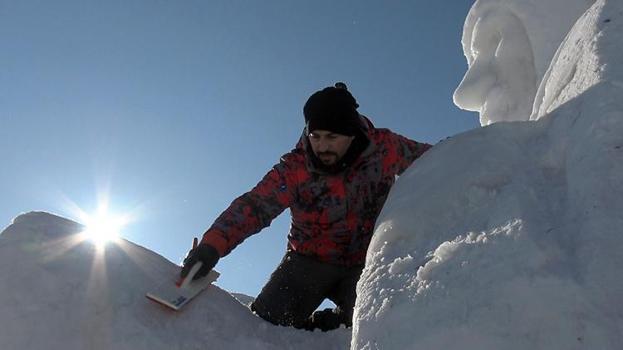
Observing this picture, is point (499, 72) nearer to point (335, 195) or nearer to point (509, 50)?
point (509, 50)

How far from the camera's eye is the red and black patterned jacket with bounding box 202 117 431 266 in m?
4.02

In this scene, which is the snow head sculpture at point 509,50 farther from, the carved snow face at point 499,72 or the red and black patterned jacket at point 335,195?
the red and black patterned jacket at point 335,195

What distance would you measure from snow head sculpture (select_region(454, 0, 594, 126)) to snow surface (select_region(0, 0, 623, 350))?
2.75 meters

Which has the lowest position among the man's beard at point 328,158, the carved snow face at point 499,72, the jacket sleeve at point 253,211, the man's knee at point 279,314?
the man's knee at point 279,314

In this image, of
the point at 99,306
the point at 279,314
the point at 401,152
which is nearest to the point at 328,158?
the point at 401,152

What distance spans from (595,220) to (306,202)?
254cm

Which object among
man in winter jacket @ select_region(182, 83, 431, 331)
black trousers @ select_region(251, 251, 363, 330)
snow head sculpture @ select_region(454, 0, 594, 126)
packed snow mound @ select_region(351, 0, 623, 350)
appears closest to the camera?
packed snow mound @ select_region(351, 0, 623, 350)

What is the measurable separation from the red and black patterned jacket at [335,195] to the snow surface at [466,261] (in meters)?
0.69

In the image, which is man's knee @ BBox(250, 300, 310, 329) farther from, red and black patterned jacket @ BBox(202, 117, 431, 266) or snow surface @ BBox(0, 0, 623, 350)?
red and black patterned jacket @ BBox(202, 117, 431, 266)

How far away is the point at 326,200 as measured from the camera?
160 inches

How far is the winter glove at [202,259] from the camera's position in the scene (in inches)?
136

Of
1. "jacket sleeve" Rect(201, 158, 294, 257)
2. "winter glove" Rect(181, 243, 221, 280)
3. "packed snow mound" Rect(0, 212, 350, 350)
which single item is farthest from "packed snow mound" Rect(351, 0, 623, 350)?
"jacket sleeve" Rect(201, 158, 294, 257)

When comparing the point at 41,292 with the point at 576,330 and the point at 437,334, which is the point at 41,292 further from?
the point at 576,330

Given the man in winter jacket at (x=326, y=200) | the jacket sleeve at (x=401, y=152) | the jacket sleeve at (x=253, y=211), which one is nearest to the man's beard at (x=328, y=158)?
the man in winter jacket at (x=326, y=200)
